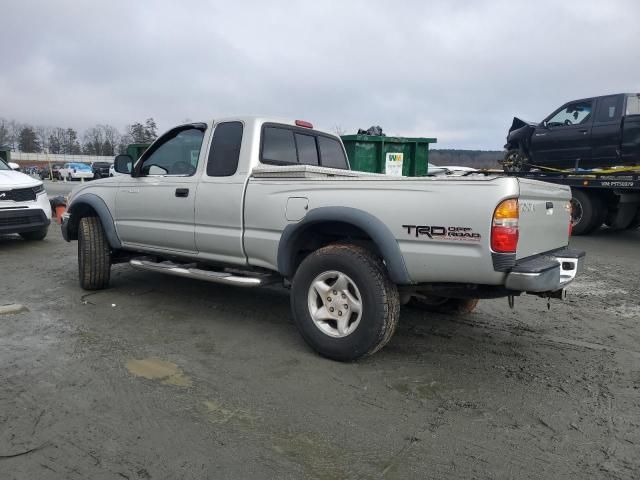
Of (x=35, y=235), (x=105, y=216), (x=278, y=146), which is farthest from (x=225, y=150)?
(x=35, y=235)

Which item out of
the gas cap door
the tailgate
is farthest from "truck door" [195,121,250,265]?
the tailgate

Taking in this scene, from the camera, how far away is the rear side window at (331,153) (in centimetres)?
528

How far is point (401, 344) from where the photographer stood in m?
4.02

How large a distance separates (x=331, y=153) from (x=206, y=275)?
6.59 feet

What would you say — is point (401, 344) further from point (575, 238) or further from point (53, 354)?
point (575, 238)

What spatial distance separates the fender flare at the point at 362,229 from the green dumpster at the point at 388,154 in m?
5.77

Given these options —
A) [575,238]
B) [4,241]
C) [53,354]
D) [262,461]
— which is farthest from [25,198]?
[575,238]

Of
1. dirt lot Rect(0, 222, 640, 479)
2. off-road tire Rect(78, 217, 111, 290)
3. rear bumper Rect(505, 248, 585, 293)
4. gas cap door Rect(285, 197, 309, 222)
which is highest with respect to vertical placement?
gas cap door Rect(285, 197, 309, 222)

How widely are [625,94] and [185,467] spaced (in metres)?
10.9

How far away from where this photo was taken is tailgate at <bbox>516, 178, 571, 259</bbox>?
310 centimetres

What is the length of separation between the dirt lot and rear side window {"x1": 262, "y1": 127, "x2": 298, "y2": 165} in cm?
152

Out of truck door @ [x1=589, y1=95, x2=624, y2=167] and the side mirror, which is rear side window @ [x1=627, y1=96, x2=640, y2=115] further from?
the side mirror

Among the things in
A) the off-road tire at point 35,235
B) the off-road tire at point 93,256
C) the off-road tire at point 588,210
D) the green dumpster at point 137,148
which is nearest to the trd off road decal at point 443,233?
the off-road tire at point 93,256

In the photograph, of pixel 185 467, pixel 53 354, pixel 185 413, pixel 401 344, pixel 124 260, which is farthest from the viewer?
pixel 124 260
